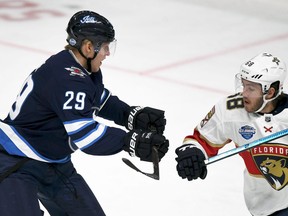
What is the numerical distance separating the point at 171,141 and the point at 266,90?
2.21 meters

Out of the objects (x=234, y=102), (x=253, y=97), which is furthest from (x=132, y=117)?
(x=253, y=97)

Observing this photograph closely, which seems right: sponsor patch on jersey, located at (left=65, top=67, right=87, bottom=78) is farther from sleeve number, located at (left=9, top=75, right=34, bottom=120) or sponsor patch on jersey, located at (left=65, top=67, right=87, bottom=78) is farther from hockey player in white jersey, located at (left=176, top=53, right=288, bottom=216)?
hockey player in white jersey, located at (left=176, top=53, right=288, bottom=216)

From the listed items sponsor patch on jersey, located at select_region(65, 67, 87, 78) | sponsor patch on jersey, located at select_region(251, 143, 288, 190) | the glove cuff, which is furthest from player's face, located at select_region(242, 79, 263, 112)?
sponsor patch on jersey, located at select_region(65, 67, 87, 78)

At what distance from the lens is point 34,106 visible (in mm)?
3510

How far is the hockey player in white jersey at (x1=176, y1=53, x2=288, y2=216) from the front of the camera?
3.53 m

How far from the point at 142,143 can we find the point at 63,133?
0.36 metres

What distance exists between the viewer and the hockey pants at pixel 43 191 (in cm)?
345

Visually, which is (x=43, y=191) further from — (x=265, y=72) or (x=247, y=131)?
(x=265, y=72)

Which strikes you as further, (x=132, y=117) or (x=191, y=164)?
→ (x=132, y=117)

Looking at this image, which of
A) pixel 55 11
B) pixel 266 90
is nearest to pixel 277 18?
pixel 55 11

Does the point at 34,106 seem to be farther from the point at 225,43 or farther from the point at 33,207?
the point at 225,43

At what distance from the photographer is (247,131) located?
361 centimetres

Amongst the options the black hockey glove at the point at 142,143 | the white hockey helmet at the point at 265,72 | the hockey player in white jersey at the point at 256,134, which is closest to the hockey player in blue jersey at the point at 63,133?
the black hockey glove at the point at 142,143

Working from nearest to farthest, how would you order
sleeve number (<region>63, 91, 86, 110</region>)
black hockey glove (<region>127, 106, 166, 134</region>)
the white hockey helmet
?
sleeve number (<region>63, 91, 86, 110</region>) < the white hockey helmet < black hockey glove (<region>127, 106, 166, 134</region>)
